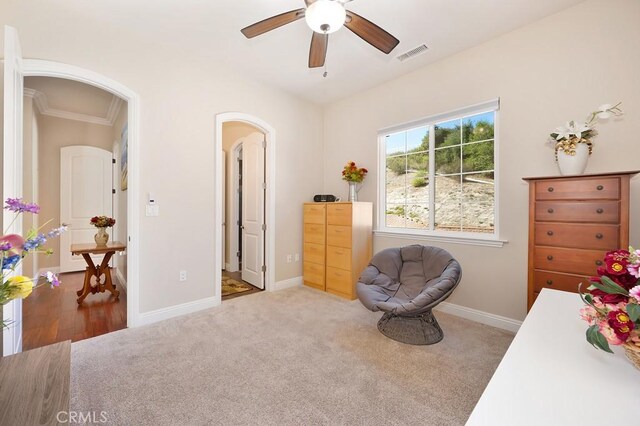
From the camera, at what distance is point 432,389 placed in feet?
6.09

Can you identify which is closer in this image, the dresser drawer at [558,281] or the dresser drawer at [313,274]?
the dresser drawer at [558,281]

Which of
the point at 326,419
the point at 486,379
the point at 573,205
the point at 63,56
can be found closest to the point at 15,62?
the point at 63,56

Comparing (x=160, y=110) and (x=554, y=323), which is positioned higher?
(x=160, y=110)

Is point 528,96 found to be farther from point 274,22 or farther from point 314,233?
point 314,233

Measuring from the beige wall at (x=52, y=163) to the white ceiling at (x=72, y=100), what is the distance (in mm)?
178

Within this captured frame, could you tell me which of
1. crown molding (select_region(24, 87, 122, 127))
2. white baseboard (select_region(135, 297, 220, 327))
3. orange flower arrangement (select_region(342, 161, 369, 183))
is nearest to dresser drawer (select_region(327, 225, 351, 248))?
orange flower arrangement (select_region(342, 161, 369, 183))

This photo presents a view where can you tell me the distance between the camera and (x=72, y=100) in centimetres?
436

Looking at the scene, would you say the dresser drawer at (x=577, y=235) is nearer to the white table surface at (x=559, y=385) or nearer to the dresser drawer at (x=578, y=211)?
the dresser drawer at (x=578, y=211)

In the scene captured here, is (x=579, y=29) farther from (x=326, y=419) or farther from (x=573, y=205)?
(x=326, y=419)

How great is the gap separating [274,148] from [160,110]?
149 centimetres

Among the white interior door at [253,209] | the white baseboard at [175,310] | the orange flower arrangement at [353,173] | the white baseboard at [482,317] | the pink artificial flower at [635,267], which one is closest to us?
the pink artificial flower at [635,267]

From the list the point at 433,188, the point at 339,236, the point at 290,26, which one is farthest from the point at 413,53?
the point at 339,236

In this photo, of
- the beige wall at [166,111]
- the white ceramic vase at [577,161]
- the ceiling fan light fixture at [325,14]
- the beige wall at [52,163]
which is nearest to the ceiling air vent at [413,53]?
the beige wall at [166,111]

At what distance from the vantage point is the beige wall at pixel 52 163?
193 inches
